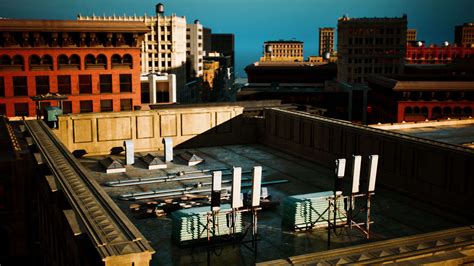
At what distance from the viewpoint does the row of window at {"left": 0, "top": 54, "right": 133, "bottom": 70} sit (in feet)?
266

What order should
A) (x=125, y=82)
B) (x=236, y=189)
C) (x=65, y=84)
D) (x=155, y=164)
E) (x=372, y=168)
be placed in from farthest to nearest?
(x=125, y=82), (x=65, y=84), (x=155, y=164), (x=372, y=168), (x=236, y=189)

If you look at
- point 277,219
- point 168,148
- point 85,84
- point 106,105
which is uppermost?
point 85,84

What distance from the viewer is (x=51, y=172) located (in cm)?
3102

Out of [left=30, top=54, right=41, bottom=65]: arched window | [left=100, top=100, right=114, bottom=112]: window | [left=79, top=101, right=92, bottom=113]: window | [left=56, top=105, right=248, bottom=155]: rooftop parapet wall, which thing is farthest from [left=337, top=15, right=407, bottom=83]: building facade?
[left=56, top=105, right=248, bottom=155]: rooftop parapet wall

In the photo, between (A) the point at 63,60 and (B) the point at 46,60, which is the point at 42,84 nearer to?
(B) the point at 46,60

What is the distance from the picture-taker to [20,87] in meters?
81.3

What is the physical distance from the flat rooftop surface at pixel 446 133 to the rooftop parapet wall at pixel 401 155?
52.0 feet

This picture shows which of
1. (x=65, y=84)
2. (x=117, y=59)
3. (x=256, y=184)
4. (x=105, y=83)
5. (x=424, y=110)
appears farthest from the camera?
(x=424, y=110)

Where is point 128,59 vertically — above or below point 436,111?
above

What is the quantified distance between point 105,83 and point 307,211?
62057 mm

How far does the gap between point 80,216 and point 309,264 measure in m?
9.83

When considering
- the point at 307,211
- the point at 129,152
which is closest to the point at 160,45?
the point at 129,152

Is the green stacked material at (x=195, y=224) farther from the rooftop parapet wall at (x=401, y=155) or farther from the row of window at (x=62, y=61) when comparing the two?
the row of window at (x=62, y=61)

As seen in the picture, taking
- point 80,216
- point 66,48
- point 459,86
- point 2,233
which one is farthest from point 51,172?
point 459,86
